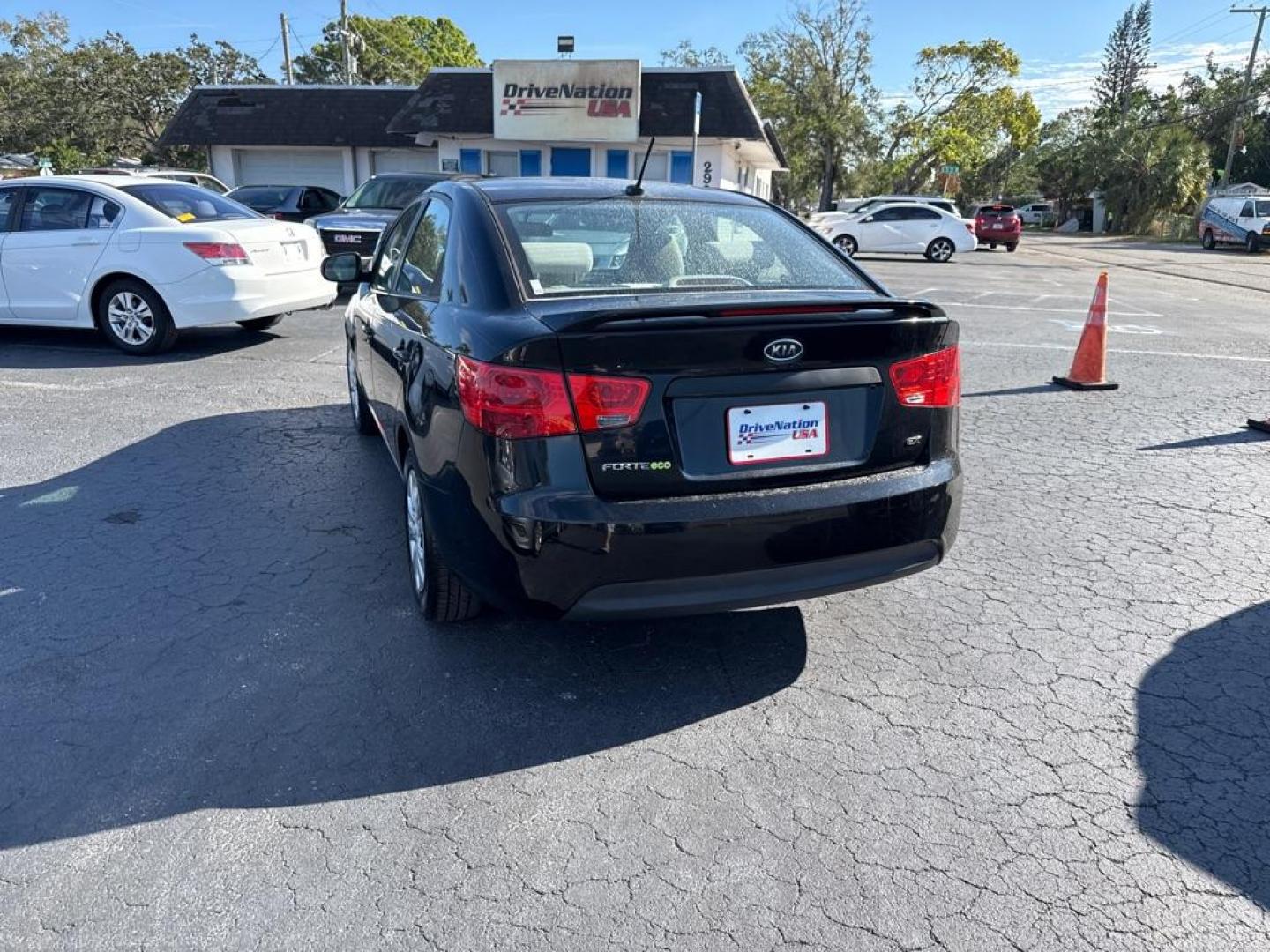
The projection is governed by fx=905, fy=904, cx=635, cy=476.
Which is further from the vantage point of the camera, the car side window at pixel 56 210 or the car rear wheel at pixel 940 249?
the car rear wheel at pixel 940 249

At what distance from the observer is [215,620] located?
3453 millimetres

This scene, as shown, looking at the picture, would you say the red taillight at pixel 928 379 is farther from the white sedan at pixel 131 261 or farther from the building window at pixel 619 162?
the building window at pixel 619 162

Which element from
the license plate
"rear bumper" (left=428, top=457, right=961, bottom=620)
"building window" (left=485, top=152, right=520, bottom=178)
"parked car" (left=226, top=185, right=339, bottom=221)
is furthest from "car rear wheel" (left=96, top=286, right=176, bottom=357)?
"building window" (left=485, top=152, right=520, bottom=178)

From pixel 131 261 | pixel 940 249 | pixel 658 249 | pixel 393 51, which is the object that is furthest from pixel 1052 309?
pixel 393 51

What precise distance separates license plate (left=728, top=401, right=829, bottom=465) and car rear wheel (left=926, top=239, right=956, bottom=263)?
77.1ft

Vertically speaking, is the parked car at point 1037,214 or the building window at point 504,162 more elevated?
the parked car at point 1037,214

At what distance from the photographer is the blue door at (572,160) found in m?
27.8

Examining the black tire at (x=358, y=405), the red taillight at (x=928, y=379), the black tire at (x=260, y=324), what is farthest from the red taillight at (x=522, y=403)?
the black tire at (x=260, y=324)

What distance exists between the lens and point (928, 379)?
119 inches

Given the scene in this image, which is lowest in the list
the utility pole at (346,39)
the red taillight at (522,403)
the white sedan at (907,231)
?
the red taillight at (522,403)

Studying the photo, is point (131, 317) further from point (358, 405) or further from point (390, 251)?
point (390, 251)

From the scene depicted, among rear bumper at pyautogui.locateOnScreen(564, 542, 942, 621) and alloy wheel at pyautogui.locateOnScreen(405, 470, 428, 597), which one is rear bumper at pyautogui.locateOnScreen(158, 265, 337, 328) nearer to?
alloy wheel at pyautogui.locateOnScreen(405, 470, 428, 597)

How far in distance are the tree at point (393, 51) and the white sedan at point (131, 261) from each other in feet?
182

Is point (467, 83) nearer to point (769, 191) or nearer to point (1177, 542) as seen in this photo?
point (769, 191)
